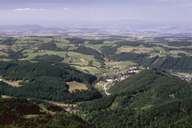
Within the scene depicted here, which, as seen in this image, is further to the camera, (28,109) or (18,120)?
(28,109)

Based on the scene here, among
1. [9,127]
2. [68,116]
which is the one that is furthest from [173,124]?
[9,127]

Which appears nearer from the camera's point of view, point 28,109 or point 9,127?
point 9,127

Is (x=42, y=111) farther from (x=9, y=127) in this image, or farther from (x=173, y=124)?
(x=173, y=124)

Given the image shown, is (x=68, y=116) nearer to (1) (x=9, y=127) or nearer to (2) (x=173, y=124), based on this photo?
(1) (x=9, y=127)

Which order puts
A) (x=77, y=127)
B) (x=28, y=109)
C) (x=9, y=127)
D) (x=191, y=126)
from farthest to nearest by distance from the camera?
(x=191, y=126) → (x=28, y=109) → (x=77, y=127) → (x=9, y=127)

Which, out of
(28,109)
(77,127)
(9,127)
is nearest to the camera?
(9,127)

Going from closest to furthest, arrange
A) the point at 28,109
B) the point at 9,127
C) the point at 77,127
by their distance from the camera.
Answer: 1. the point at 9,127
2. the point at 77,127
3. the point at 28,109

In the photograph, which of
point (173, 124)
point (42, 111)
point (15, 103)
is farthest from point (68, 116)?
point (173, 124)

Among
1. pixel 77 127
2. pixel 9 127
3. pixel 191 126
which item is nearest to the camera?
pixel 9 127
